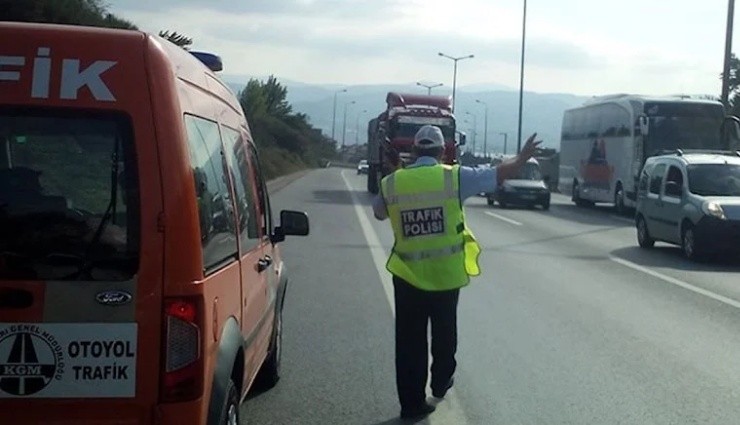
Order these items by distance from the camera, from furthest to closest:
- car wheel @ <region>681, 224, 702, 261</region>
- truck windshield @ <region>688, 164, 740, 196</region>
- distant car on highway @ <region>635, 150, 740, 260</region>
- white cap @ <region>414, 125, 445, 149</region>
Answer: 1. truck windshield @ <region>688, 164, 740, 196</region>
2. car wheel @ <region>681, 224, 702, 261</region>
3. distant car on highway @ <region>635, 150, 740, 260</region>
4. white cap @ <region>414, 125, 445, 149</region>

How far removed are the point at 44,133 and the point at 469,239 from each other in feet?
12.0

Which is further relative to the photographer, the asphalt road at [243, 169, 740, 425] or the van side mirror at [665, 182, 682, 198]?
the van side mirror at [665, 182, 682, 198]

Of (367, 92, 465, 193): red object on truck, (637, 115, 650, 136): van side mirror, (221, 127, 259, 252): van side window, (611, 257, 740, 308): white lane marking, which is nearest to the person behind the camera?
(221, 127, 259, 252): van side window

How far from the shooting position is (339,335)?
1140 cm

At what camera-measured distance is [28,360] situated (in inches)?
190

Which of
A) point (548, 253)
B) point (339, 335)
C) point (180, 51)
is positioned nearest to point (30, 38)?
point (180, 51)

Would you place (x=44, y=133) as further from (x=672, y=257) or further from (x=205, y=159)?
(x=672, y=257)

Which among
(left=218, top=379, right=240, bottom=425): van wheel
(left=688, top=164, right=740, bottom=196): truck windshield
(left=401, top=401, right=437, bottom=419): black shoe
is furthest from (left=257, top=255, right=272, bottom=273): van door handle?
(left=688, top=164, right=740, bottom=196): truck windshield

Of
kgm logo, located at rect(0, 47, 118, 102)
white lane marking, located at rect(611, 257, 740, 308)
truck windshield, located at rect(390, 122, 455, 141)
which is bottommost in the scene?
white lane marking, located at rect(611, 257, 740, 308)

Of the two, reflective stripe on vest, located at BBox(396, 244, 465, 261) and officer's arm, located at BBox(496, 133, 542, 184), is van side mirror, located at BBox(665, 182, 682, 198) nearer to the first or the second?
officer's arm, located at BBox(496, 133, 542, 184)

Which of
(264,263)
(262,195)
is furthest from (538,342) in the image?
(264,263)

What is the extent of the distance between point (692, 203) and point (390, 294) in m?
7.88

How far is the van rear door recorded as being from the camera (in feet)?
15.8

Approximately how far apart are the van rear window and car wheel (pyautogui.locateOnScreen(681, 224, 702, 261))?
1649 centimetres
